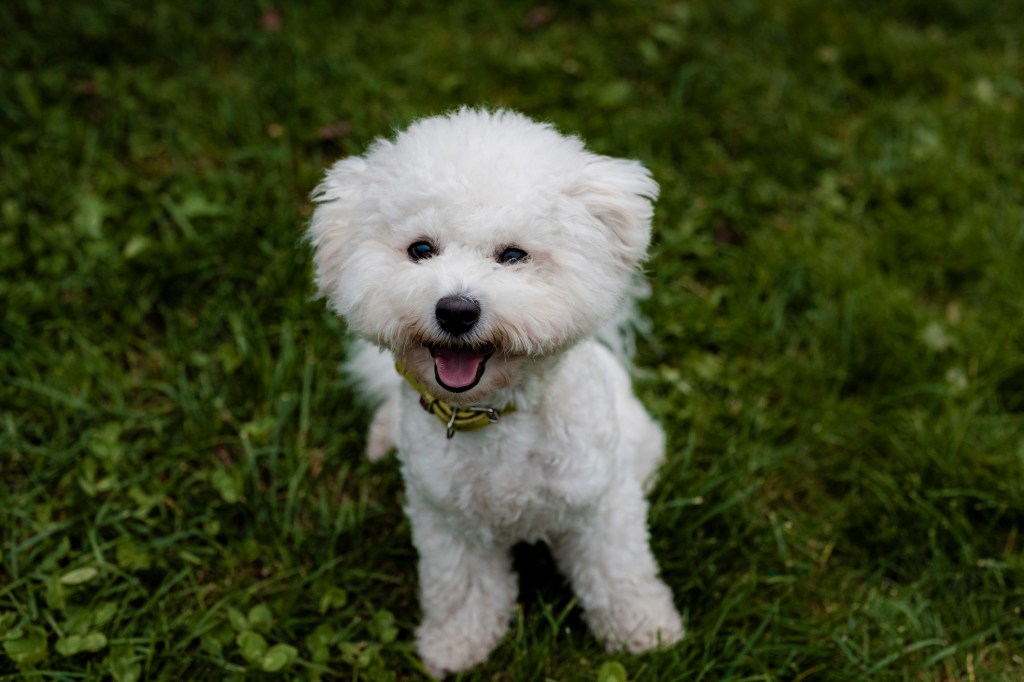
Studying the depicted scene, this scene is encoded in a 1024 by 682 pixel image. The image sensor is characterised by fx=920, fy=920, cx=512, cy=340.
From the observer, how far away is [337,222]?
2328mm

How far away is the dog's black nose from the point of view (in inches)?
80.6

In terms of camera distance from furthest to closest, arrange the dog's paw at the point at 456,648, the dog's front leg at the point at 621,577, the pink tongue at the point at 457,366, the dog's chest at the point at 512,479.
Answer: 1. the dog's paw at the point at 456,648
2. the dog's front leg at the point at 621,577
3. the dog's chest at the point at 512,479
4. the pink tongue at the point at 457,366

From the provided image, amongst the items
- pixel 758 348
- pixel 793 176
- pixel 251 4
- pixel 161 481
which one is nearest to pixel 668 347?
pixel 758 348

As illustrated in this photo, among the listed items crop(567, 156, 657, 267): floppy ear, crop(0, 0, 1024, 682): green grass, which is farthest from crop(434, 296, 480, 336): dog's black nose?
crop(0, 0, 1024, 682): green grass

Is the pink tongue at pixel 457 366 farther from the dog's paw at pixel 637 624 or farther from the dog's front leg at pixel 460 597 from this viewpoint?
the dog's paw at pixel 637 624

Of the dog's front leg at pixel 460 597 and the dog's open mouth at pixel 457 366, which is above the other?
the dog's open mouth at pixel 457 366

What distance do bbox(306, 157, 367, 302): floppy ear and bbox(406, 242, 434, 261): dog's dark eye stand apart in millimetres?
176

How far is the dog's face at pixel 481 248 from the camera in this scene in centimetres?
208

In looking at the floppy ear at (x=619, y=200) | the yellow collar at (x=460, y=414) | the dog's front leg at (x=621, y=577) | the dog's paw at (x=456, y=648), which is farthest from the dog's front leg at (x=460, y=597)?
the floppy ear at (x=619, y=200)

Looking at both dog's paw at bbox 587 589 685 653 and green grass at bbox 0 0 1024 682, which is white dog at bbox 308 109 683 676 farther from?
Answer: green grass at bbox 0 0 1024 682

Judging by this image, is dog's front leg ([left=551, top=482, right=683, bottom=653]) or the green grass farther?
the green grass

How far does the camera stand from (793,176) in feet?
14.5

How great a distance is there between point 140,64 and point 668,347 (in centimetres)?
303

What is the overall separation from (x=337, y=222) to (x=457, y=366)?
507 mm
